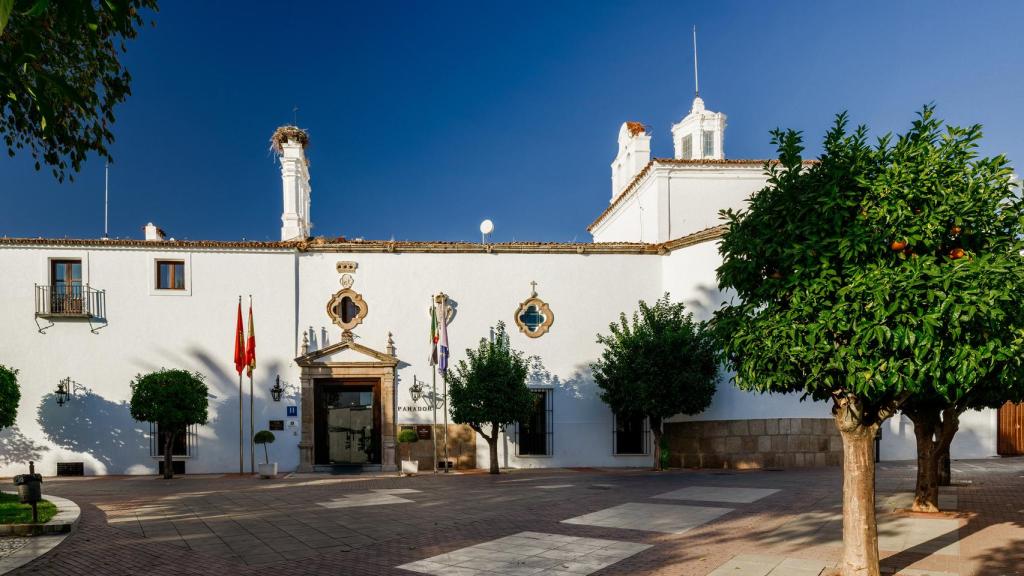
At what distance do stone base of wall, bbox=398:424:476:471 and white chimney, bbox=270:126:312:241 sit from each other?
7.54 meters

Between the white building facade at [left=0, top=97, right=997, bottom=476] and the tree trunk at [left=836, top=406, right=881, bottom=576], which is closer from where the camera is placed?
the tree trunk at [left=836, top=406, right=881, bottom=576]

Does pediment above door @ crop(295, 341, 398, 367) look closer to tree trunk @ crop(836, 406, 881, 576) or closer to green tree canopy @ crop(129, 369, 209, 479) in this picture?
green tree canopy @ crop(129, 369, 209, 479)

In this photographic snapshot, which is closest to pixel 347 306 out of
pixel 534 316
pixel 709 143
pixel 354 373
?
pixel 354 373

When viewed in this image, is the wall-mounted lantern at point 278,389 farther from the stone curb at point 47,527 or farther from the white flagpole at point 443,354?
the stone curb at point 47,527

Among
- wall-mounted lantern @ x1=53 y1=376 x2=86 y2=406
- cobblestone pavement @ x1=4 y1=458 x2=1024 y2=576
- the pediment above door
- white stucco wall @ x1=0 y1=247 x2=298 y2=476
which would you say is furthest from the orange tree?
wall-mounted lantern @ x1=53 y1=376 x2=86 y2=406

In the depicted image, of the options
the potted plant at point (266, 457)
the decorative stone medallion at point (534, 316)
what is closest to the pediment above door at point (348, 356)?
the potted plant at point (266, 457)

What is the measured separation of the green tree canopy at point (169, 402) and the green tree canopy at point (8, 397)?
105 inches

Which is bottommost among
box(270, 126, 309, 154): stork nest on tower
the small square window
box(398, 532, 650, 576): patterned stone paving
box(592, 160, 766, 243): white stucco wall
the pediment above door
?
box(398, 532, 650, 576): patterned stone paving

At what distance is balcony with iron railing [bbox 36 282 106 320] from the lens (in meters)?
18.3

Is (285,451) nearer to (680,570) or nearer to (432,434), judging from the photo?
(432,434)

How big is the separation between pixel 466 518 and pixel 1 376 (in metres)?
13.4

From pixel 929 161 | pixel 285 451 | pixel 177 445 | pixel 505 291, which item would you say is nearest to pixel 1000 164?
pixel 929 161

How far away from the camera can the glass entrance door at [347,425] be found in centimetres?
1950

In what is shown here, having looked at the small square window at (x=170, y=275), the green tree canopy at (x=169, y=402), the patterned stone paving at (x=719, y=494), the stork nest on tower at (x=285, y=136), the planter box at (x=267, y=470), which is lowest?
the planter box at (x=267, y=470)
